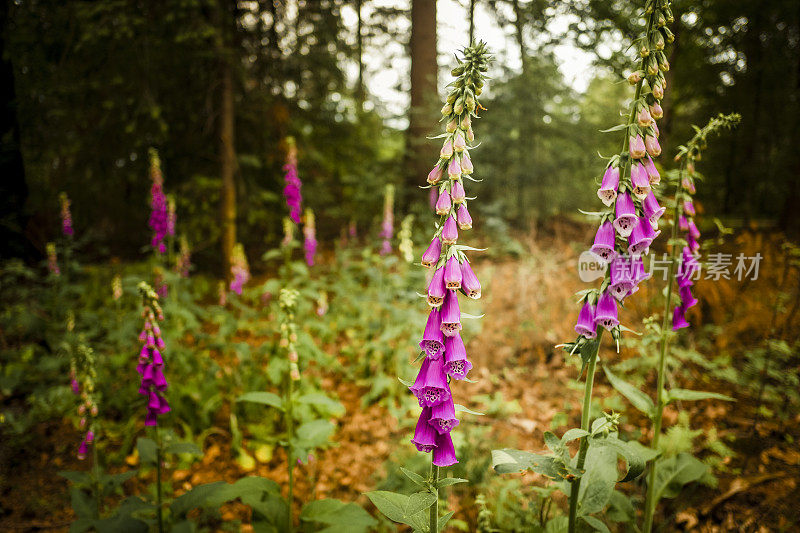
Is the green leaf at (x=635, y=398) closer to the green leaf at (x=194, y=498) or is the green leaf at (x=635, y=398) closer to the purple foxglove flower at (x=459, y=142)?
the purple foxglove flower at (x=459, y=142)

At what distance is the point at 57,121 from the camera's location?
19.1ft

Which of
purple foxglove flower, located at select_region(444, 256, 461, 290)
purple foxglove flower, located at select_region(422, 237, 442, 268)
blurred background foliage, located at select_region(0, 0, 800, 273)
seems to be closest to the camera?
purple foxglove flower, located at select_region(444, 256, 461, 290)

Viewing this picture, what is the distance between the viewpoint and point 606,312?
5.89 ft

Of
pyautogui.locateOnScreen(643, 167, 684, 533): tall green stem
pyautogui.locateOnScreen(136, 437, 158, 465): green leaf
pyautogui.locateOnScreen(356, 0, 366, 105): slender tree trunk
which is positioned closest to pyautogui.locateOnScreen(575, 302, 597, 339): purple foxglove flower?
pyautogui.locateOnScreen(643, 167, 684, 533): tall green stem

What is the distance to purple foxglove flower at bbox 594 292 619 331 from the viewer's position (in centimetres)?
179

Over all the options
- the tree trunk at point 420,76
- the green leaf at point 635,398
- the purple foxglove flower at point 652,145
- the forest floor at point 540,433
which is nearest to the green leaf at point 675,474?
the forest floor at point 540,433

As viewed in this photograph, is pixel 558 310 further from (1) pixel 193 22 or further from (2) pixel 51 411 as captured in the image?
(1) pixel 193 22

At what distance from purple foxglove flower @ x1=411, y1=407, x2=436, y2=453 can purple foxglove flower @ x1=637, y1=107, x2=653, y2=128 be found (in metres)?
1.56

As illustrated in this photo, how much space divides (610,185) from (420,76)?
8.92 metres

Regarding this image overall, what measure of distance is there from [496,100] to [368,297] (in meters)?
5.78

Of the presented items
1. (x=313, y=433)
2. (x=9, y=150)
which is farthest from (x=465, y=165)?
(x=9, y=150)

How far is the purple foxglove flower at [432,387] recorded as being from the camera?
165 cm

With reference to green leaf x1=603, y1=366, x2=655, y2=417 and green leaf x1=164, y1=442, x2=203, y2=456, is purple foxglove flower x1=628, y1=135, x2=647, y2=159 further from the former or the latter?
green leaf x1=164, y1=442, x2=203, y2=456

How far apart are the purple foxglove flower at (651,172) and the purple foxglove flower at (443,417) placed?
4.49 ft
